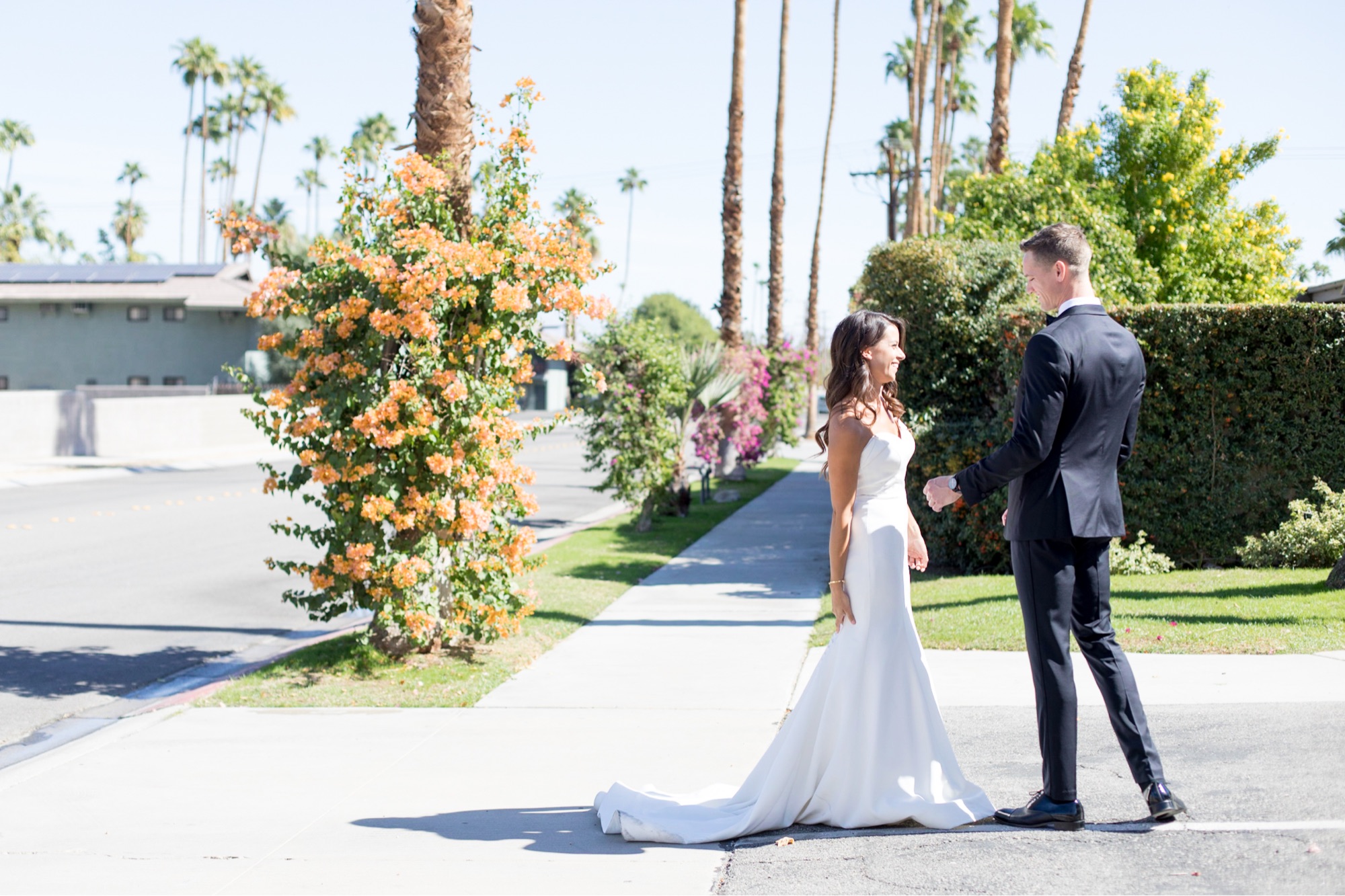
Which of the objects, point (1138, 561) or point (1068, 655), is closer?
point (1068, 655)

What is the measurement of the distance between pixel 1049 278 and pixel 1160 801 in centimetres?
194

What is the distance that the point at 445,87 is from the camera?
8.11 meters

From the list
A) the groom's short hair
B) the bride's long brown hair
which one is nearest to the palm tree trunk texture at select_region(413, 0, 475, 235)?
the bride's long brown hair

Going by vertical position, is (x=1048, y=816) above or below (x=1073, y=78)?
below

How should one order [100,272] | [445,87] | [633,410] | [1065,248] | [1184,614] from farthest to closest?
[100,272], [633,410], [1184,614], [445,87], [1065,248]

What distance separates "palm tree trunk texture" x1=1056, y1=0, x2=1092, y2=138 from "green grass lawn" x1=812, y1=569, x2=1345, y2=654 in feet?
39.5

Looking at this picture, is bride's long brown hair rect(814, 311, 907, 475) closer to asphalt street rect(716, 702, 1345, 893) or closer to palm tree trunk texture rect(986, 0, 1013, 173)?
asphalt street rect(716, 702, 1345, 893)

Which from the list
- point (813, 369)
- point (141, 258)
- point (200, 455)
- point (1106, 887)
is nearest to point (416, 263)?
point (1106, 887)

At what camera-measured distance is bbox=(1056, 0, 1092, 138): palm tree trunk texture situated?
66.8 feet

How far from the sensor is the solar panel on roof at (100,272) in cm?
4772

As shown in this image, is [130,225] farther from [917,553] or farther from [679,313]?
[917,553]

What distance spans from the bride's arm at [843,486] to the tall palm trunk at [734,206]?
17270mm

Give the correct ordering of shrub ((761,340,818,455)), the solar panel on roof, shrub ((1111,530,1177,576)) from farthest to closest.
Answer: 1. the solar panel on roof
2. shrub ((761,340,818,455))
3. shrub ((1111,530,1177,576))

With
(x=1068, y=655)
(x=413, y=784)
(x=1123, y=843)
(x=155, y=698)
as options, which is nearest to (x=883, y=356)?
(x=1068, y=655)
